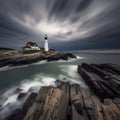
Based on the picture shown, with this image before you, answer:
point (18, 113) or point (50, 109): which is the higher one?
point (50, 109)

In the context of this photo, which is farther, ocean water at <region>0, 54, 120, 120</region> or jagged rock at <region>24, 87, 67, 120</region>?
ocean water at <region>0, 54, 120, 120</region>

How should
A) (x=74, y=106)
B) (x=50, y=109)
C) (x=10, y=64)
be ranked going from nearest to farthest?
1. (x=50, y=109)
2. (x=74, y=106)
3. (x=10, y=64)

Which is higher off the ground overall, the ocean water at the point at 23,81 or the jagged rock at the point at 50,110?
the jagged rock at the point at 50,110

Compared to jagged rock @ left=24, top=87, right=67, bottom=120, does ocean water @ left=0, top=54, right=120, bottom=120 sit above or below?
below

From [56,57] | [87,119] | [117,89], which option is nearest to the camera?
[87,119]

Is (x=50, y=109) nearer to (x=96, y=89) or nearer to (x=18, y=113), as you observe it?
(x=18, y=113)

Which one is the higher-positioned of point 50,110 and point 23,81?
point 50,110

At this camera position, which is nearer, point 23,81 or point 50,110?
point 50,110

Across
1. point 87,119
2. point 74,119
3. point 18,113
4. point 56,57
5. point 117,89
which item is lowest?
point 56,57

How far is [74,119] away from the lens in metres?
3.85

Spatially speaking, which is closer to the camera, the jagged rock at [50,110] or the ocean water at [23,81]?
the jagged rock at [50,110]

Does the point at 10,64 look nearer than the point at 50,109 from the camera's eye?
No

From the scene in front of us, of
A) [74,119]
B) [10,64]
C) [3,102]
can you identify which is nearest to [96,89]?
[74,119]

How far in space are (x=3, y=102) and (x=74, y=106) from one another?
274 inches
